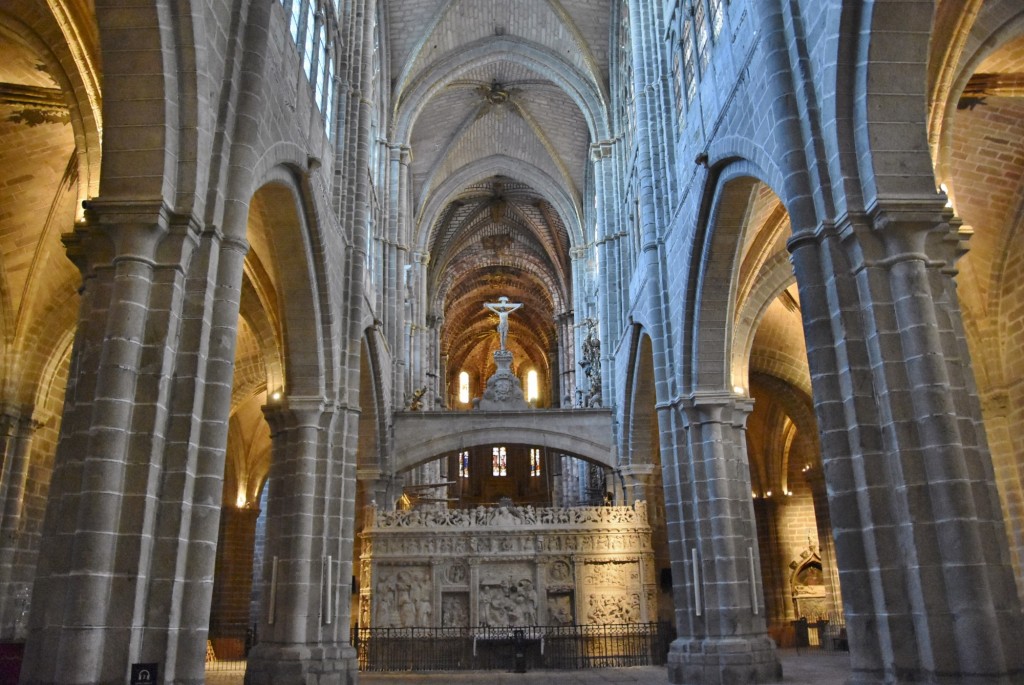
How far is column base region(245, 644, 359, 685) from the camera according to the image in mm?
12875

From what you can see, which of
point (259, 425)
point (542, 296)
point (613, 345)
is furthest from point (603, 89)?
point (542, 296)

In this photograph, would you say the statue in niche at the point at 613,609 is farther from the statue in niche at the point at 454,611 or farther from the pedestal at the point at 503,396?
the pedestal at the point at 503,396

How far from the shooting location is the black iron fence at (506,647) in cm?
1803

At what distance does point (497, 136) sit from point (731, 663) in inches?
927

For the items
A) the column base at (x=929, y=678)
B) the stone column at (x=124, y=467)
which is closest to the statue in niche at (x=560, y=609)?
the column base at (x=929, y=678)

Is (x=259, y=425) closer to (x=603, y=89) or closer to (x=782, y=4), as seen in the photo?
(x=603, y=89)

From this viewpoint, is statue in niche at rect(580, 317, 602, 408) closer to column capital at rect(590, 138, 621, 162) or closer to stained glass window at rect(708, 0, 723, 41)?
column capital at rect(590, 138, 621, 162)

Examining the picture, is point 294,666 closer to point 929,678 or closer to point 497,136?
point 929,678

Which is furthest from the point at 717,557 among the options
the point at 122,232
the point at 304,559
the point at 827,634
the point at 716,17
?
the point at 122,232

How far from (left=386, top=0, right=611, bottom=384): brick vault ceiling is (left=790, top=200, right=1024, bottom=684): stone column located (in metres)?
19.1

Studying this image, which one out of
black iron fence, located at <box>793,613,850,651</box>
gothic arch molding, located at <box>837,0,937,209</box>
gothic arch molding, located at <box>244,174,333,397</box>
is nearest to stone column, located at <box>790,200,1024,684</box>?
gothic arch molding, located at <box>837,0,937,209</box>

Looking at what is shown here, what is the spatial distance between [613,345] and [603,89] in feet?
27.4

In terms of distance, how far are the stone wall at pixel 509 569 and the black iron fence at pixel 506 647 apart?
323mm

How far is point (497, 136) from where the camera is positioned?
107 ft
